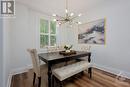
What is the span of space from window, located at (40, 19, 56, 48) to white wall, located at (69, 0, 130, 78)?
2312 millimetres

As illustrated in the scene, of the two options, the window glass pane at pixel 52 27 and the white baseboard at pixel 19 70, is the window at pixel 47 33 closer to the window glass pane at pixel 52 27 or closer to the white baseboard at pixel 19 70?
the window glass pane at pixel 52 27

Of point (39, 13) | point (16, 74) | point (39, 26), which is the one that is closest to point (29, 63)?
point (16, 74)

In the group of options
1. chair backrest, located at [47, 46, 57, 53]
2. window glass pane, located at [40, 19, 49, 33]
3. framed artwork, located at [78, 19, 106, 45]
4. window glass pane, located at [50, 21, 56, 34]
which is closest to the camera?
chair backrest, located at [47, 46, 57, 53]

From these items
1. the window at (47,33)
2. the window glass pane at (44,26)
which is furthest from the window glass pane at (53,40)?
the window glass pane at (44,26)

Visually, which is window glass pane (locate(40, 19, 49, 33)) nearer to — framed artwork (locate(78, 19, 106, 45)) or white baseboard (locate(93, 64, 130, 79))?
framed artwork (locate(78, 19, 106, 45))

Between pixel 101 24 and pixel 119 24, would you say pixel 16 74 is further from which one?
pixel 119 24

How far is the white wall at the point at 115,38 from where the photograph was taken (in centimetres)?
255

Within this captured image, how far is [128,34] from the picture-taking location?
98.5 inches

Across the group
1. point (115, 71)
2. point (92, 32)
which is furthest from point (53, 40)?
point (115, 71)

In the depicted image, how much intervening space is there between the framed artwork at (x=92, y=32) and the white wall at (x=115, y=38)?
191 mm

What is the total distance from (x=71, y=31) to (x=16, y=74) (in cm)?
350

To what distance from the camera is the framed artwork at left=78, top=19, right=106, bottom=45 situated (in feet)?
10.5

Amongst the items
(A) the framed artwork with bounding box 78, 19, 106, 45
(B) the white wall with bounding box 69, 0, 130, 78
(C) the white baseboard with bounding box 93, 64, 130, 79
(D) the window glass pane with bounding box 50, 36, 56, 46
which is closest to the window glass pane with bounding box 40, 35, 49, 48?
(D) the window glass pane with bounding box 50, 36, 56, 46

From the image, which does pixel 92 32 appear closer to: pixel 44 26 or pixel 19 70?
pixel 44 26
